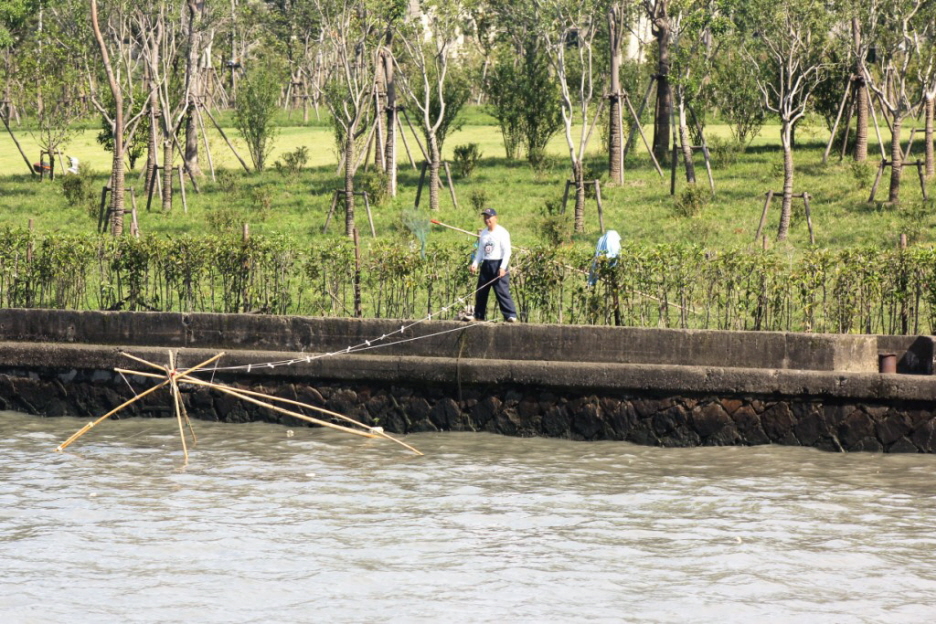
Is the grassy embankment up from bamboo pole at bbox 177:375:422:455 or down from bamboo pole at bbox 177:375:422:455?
up

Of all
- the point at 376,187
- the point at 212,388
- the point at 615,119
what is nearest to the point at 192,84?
the point at 376,187

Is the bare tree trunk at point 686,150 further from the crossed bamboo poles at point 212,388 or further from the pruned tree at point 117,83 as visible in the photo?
the crossed bamboo poles at point 212,388

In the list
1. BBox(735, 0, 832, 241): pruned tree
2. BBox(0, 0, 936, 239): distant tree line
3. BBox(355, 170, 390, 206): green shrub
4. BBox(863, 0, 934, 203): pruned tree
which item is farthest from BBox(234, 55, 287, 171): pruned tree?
BBox(863, 0, 934, 203): pruned tree

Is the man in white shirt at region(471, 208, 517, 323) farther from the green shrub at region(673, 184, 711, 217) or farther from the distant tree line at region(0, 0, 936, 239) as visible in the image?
the green shrub at region(673, 184, 711, 217)

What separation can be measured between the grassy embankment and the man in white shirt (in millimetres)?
8567

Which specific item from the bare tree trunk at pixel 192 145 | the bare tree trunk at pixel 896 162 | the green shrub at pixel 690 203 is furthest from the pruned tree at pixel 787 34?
the bare tree trunk at pixel 192 145

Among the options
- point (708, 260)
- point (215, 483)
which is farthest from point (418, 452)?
point (708, 260)

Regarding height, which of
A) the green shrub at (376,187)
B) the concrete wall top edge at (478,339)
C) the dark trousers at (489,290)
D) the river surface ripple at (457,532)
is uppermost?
the green shrub at (376,187)

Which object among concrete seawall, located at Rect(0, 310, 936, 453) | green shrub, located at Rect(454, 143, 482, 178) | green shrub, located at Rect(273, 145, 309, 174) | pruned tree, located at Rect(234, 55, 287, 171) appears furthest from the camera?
pruned tree, located at Rect(234, 55, 287, 171)

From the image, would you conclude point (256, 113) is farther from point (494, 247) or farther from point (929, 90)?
point (494, 247)

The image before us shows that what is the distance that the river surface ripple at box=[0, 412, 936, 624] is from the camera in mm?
8367

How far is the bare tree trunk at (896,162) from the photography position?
81.6 feet

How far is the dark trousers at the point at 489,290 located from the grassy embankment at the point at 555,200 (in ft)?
28.1

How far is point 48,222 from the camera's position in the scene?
27641 mm
